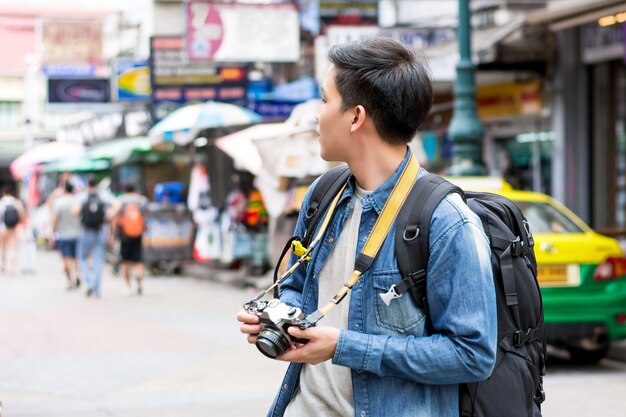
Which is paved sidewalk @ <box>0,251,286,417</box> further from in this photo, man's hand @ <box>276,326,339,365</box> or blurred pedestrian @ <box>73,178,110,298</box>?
man's hand @ <box>276,326,339,365</box>

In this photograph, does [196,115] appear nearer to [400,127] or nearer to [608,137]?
[608,137]

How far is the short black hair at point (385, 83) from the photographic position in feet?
9.27

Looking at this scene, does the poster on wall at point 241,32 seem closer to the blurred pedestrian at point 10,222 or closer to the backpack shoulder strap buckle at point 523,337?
the blurred pedestrian at point 10,222

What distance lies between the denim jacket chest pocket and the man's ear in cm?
36

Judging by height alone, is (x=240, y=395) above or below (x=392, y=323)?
below

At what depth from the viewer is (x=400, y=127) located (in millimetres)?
2893

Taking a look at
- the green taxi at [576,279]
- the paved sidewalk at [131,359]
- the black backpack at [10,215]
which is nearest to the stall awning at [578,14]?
the green taxi at [576,279]

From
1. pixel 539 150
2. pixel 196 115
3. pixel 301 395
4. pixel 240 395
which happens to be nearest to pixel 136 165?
pixel 196 115

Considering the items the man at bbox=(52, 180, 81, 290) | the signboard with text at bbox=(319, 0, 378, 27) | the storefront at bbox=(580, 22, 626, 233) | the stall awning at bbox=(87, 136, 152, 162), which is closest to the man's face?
the storefront at bbox=(580, 22, 626, 233)

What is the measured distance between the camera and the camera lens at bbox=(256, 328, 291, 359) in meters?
2.63

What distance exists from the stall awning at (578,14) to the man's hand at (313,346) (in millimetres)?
11619

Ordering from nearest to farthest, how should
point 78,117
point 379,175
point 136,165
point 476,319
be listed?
point 476,319 → point 379,175 → point 136,165 → point 78,117

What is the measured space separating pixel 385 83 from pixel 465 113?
1156 centimetres

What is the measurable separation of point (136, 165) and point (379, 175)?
936 inches
